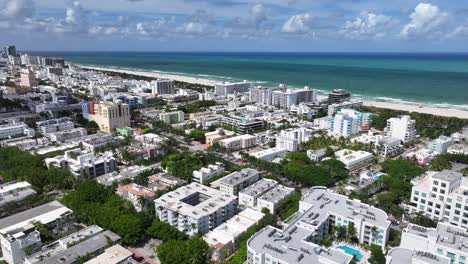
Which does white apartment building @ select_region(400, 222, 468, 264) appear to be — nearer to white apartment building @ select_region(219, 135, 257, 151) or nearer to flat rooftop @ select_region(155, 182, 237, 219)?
flat rooftop @ select_region(155, 182, 237, 219)

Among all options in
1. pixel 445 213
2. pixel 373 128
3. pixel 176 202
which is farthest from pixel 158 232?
pixel 373 128

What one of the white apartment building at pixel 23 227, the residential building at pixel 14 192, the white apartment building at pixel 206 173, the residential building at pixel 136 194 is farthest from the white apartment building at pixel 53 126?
the white apartment building at pixel 206 173

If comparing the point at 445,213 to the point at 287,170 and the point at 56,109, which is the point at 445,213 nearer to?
the point at 287,170

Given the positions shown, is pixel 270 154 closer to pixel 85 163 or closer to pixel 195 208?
pixel 195 208

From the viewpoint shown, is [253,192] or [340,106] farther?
[340,106]

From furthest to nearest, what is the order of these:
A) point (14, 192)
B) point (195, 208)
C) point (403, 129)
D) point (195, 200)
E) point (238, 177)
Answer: point (403, 129)
point (238, 177)
point (14, 192)
point (195, 200)
point (195, 208)

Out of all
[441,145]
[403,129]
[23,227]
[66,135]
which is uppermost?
[403,129]

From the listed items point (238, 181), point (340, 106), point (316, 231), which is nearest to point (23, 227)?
point (238, 181)

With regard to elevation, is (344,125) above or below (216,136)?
above
